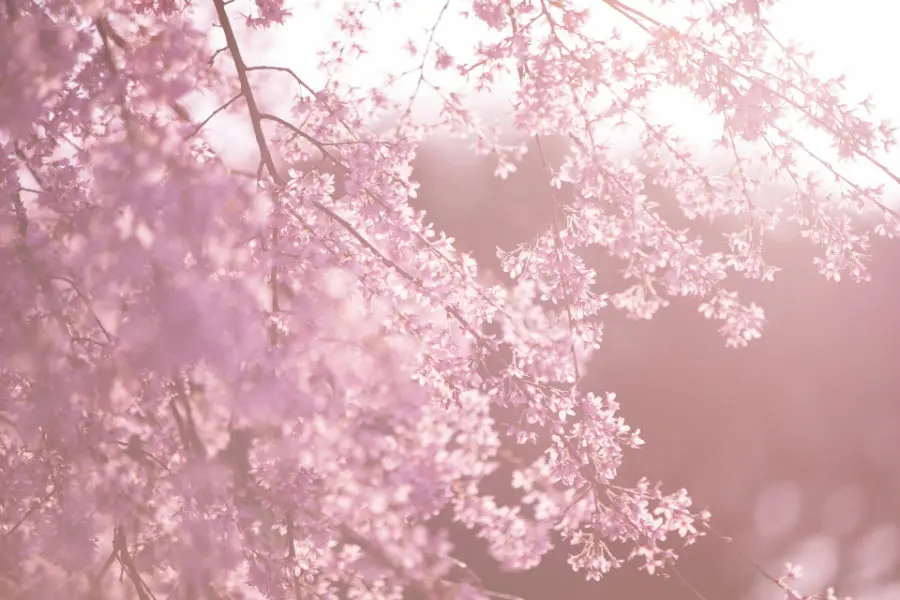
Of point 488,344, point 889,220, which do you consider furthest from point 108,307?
point 889,220

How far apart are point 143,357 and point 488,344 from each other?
1519 mm

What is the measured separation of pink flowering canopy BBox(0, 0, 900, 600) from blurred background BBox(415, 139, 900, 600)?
963 cm

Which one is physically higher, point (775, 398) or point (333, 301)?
point (775, 398)

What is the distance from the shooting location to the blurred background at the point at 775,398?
13641 millimetres

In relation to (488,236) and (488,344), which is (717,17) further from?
(488,236)

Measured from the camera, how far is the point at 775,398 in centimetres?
1419

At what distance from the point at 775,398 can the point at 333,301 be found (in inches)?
492

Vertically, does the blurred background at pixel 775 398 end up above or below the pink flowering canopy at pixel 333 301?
above

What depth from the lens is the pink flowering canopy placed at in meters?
2.95

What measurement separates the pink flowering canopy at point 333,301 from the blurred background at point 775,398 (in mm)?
9634

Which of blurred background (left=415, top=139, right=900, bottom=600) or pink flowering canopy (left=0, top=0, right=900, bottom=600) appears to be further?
blurred background (left=415, top=139, right=900, bottom=600)

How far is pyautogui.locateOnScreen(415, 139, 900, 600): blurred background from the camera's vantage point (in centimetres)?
1364

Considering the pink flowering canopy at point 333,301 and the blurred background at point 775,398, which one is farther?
the blurred background at point 775,398

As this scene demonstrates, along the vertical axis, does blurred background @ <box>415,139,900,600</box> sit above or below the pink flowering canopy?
above
